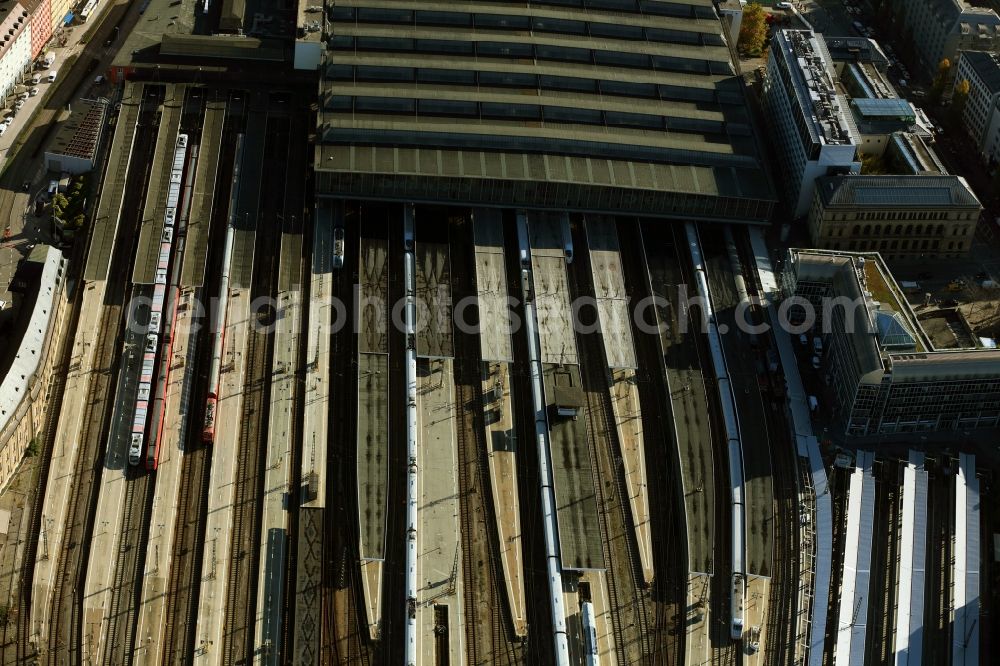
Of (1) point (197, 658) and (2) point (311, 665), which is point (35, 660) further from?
(2) point (311, 665)

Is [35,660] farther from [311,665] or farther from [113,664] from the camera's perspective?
[311,665]

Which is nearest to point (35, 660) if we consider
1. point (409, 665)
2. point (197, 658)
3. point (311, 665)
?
point (197, 658)

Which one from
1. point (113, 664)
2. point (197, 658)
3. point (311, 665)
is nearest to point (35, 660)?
point (113, 664)

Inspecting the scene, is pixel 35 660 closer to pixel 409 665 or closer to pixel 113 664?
pixel 113 664

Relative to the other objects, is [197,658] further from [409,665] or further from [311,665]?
[409,665]

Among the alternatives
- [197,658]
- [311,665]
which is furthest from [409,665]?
[197,658]

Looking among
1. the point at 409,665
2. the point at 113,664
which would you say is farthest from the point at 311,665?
the point at 113,664
